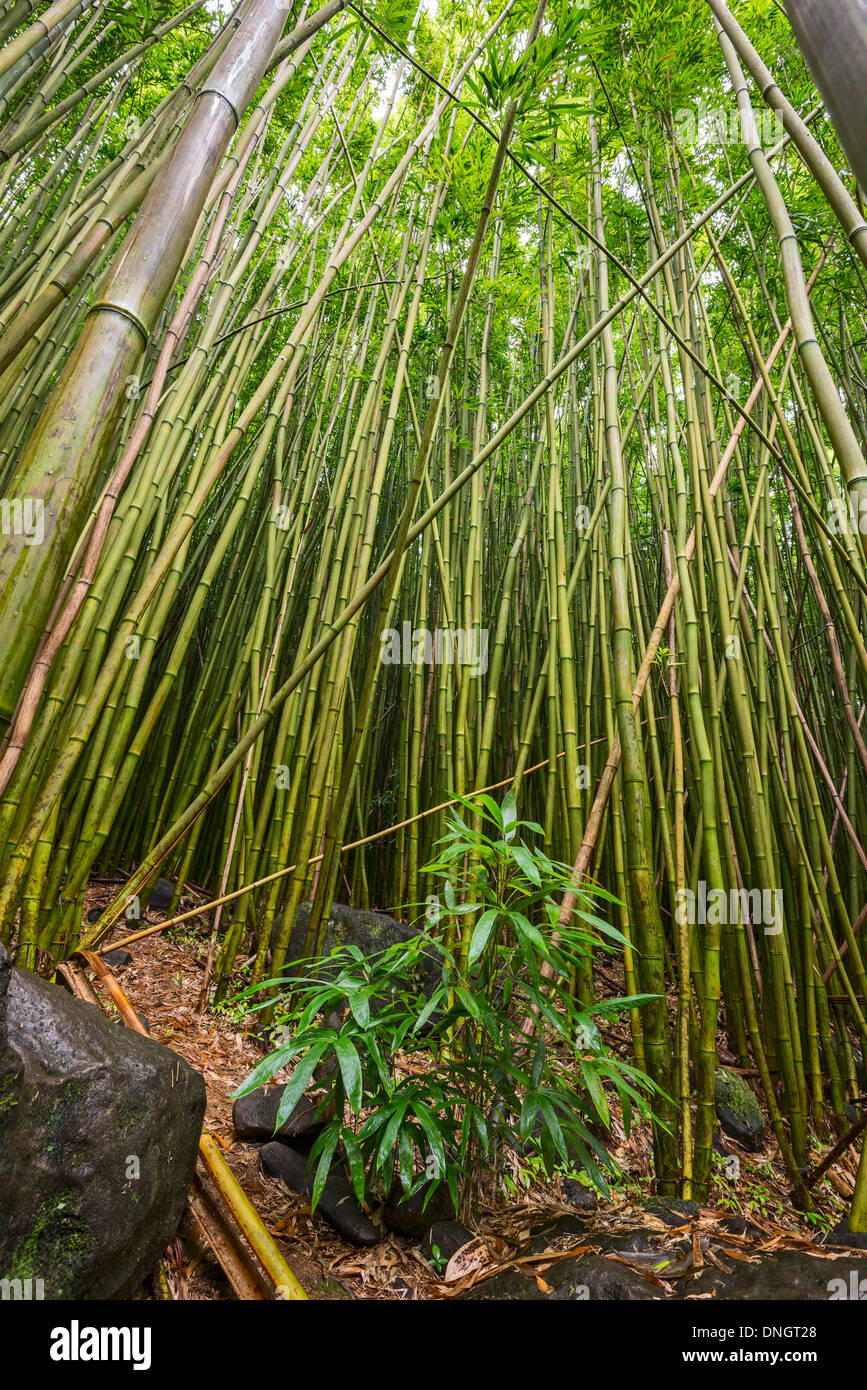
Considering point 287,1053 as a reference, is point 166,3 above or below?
above

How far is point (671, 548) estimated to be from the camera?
1.89 meters

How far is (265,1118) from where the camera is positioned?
3.87 feet

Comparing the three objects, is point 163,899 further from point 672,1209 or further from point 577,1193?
point 672,1209

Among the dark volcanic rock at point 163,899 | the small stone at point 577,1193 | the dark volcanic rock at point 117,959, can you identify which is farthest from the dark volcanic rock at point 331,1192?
the dark volcanic rock at point 163,899

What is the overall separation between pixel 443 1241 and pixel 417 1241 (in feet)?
0.16

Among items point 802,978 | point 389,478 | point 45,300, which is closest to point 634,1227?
point 802,978

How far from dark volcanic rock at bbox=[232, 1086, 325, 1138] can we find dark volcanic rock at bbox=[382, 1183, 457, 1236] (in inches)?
7.6

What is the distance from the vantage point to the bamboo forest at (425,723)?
83 cm

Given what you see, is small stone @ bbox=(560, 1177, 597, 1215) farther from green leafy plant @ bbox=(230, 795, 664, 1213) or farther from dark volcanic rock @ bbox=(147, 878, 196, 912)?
dark volcanic rock @ bbox=(147, 878, 196, 912)

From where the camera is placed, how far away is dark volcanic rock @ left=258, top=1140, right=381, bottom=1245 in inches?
39.5

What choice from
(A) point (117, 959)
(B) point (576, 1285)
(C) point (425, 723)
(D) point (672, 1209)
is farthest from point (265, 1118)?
(C) point (425, 723)
